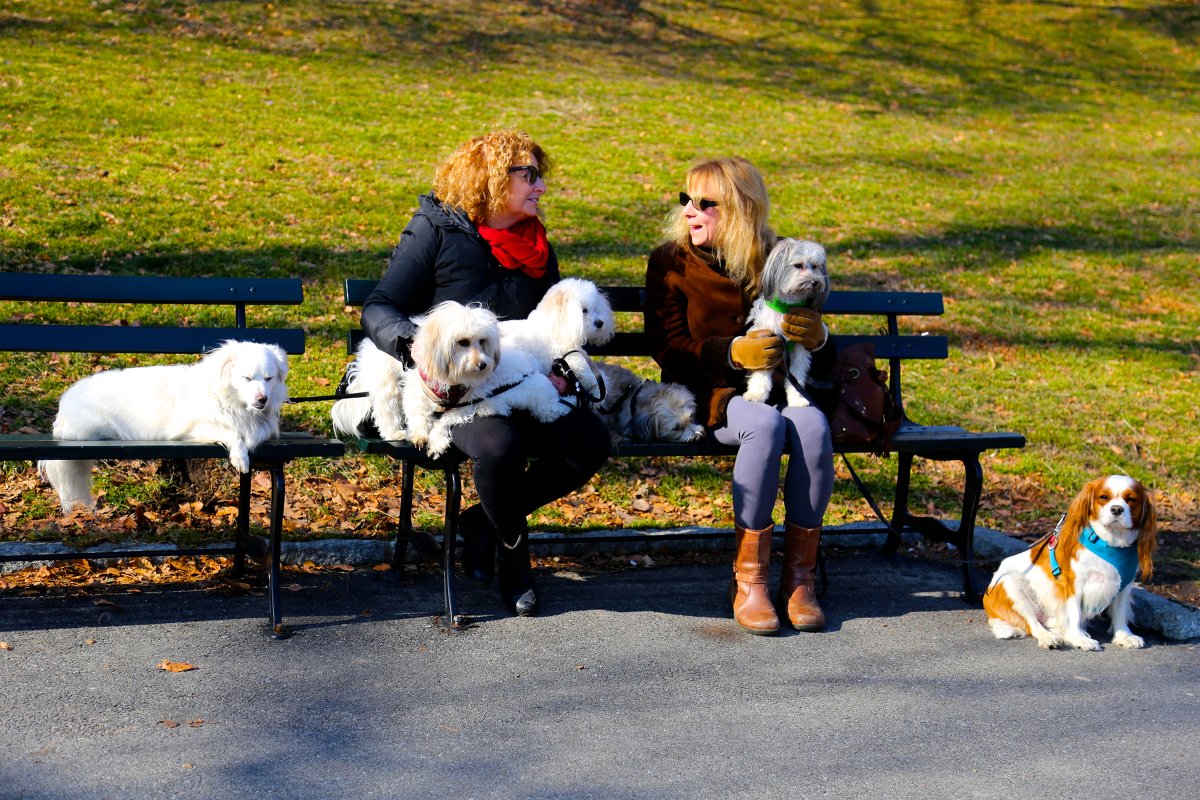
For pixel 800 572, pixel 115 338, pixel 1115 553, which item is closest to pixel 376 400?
pixel 115 338

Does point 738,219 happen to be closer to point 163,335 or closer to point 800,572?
point 800,572

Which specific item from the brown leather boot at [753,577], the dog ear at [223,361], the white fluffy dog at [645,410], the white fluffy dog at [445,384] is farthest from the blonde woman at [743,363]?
the dog ear at [223,361]

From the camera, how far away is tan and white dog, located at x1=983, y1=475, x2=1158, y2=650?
414 cm

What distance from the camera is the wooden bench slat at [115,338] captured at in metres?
4.62

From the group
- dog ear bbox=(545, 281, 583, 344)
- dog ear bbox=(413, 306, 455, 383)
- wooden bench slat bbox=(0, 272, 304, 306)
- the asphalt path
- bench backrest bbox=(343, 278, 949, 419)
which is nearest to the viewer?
the asphalt path

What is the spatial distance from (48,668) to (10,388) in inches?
113

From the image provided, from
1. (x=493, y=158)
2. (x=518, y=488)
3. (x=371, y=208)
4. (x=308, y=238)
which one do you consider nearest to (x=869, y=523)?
(x=518, y=488)

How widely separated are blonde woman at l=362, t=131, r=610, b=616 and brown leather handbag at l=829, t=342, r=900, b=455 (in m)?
1.02

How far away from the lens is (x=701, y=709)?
3668mm

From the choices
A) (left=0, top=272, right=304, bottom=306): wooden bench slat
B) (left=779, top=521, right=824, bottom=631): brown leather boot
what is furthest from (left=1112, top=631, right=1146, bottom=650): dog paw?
(left=0, top=272, right=304, bottom=306): wooden bench slat

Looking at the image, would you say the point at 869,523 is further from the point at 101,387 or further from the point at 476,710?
the point at 101,387

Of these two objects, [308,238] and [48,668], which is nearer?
[48,668]

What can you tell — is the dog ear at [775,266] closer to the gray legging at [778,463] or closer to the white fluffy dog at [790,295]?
the white fluffy dog at [790,295]

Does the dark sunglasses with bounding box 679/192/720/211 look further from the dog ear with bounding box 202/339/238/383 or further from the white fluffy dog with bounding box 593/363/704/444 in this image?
the dog ear with bounding box 202/339/238/383
